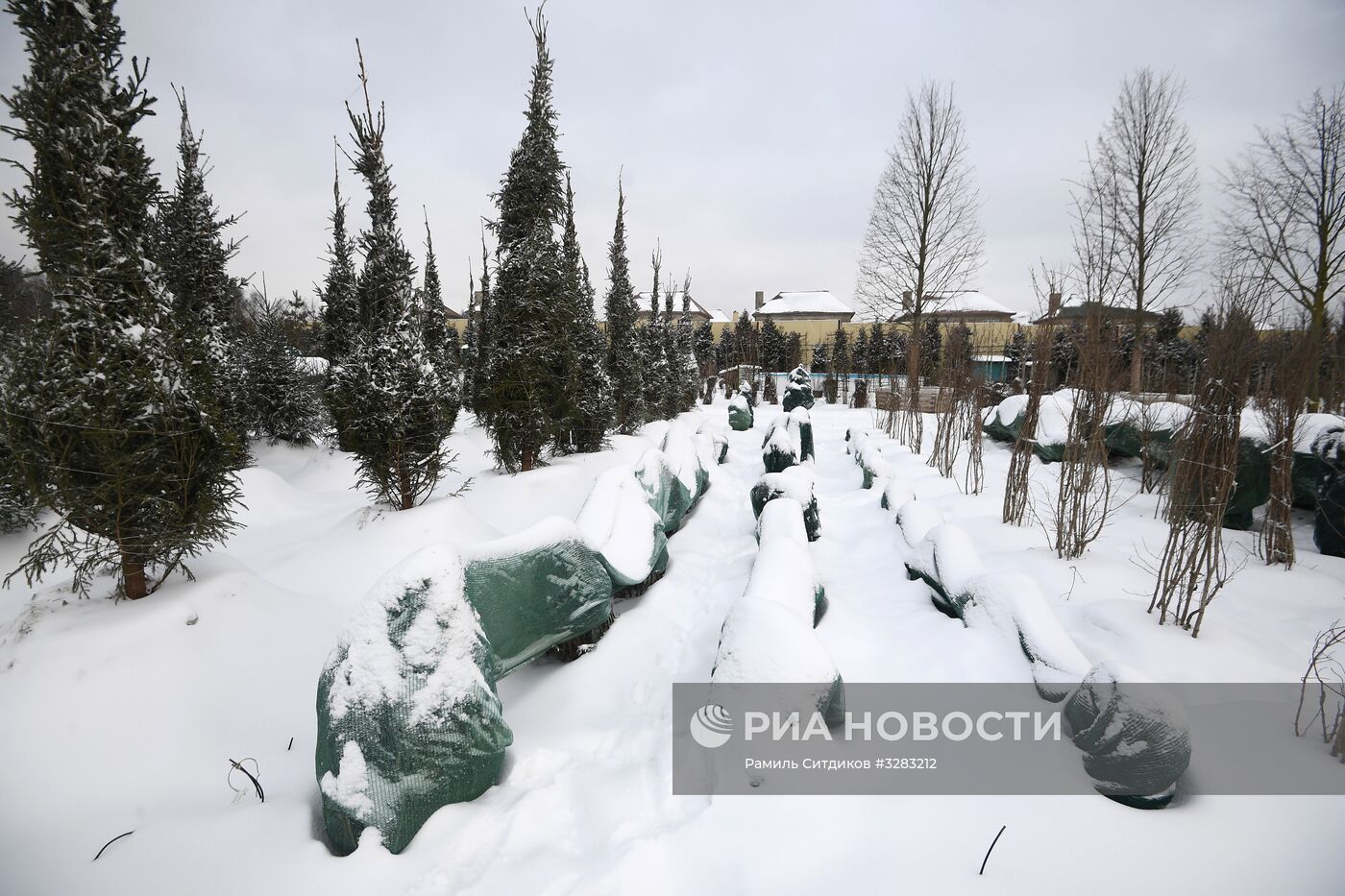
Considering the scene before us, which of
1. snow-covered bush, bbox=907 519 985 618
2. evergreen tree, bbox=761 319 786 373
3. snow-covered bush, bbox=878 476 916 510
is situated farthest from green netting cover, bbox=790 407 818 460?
evergreen tree, bbox=761 319 786 373

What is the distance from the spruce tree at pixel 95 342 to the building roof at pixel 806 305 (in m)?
52.7

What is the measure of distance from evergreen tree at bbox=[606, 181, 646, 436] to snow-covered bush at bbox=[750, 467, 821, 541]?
5.84m

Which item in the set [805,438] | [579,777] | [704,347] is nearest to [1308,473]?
[805,438]

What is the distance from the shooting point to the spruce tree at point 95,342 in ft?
9.68

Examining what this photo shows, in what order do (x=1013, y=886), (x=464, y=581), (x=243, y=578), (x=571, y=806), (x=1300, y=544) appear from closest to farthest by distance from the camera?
(x=1013, y=886), (x=571, y=806), (x=464, y=581), (x=243, y=578), (x=1300, y=544)

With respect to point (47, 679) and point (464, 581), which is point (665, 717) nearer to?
point (464, 581)

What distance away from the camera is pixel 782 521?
4.90m

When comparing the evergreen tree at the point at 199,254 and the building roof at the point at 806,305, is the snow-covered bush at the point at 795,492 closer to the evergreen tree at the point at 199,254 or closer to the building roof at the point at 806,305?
the evergreen tree at the point at 199,254

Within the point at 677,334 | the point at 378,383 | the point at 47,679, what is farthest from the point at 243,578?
the point at 677,334

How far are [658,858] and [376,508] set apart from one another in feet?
16.4

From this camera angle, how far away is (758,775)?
2488 mm

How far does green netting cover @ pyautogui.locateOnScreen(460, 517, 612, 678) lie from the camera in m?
2.86

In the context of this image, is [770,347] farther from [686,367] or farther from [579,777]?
[579,777]

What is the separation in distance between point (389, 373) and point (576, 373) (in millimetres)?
3076
